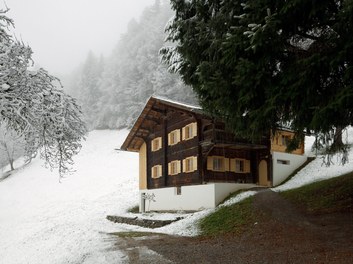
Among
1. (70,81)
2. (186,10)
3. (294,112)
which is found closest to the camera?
(294,112)

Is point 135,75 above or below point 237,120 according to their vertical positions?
above

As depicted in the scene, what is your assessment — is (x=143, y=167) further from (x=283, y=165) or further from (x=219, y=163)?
(x=283, y=165)

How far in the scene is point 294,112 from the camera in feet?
39.1

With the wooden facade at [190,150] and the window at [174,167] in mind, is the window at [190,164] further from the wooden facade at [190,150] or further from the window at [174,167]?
the window at [174,167]

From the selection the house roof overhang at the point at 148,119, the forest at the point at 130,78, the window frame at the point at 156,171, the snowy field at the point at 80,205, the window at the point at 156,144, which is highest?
the forest at the point at 130,78

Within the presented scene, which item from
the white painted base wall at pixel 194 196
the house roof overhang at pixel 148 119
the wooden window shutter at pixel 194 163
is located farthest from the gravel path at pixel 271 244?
the house roof overhang at pixel 148 119

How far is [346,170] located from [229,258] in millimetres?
17210

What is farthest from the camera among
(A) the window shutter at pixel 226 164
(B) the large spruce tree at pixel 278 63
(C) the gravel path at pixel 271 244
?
(A) the window shutter at pixel 226 164

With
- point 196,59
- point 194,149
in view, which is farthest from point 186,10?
point 194,149

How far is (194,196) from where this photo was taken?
2709 cm

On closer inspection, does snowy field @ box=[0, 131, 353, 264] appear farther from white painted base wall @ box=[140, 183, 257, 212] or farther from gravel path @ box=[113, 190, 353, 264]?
gravel path @ box=[113, 190, 353, 264]

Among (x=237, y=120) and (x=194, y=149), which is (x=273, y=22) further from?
(x=194, y=149)

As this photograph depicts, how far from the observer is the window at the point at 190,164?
2797cm

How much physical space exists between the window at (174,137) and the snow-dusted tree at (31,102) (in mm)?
20771
